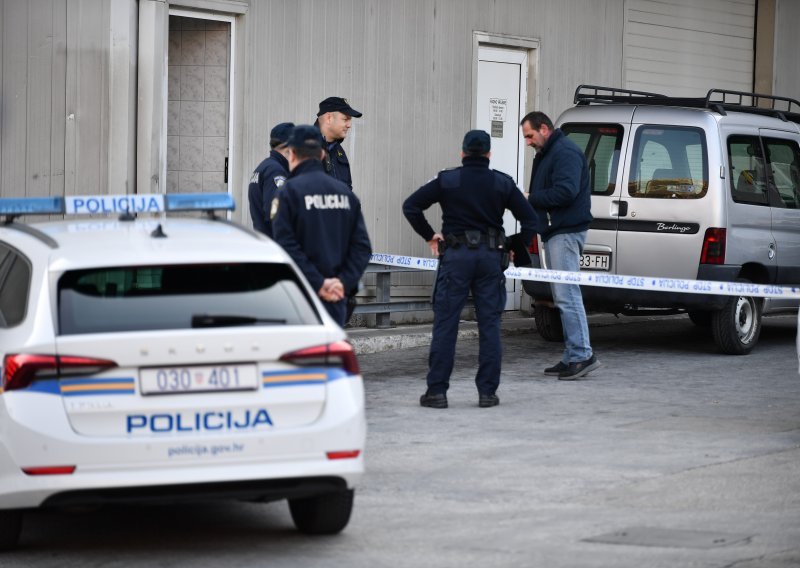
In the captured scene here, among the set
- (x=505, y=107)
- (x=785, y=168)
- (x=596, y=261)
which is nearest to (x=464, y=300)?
(x=596, y=261)

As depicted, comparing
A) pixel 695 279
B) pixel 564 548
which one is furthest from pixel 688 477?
pixel 695 279

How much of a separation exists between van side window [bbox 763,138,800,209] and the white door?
345 cm

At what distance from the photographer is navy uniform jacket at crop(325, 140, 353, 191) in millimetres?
11492

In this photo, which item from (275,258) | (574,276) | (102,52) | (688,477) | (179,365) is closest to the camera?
(179,365)

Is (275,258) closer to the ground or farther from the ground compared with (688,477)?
farther from the ground

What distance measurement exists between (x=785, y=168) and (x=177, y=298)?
915 centimetres

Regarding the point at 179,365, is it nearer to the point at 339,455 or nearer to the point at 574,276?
the point at 339,455

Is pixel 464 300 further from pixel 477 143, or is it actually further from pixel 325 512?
pixel 325 512

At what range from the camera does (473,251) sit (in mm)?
10328

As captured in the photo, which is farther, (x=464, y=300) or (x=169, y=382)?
(x=464, y=300)

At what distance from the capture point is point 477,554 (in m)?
6.34

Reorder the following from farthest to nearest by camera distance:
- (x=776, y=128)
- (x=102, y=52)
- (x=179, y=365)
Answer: (x=776, y=128), (x=102, y=52), (x=179, y=365)

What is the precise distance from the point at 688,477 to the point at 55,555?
3395 millimetres

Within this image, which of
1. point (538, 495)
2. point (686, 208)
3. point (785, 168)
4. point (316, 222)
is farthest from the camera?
point (785, 168)
